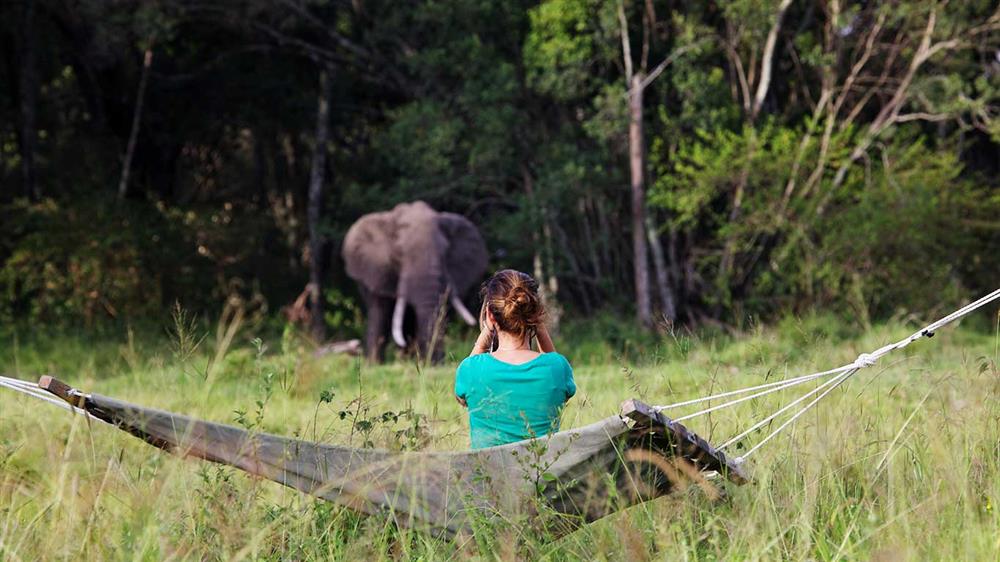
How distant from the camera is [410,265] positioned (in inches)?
533

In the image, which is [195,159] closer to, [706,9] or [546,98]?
[546,98]

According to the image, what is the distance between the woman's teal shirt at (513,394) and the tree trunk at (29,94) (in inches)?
589

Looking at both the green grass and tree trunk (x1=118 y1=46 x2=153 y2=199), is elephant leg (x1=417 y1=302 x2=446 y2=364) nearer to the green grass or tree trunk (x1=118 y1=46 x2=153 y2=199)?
tree trunk (x1=118 y1=46 x2=153 y2=199)

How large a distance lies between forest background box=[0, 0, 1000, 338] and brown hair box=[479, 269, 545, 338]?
36.9 feet

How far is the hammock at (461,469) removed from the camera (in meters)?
3.82

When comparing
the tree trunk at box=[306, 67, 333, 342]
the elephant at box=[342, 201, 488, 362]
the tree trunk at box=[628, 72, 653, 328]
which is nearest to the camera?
the elephant at box=[342, 201, 488, 362]

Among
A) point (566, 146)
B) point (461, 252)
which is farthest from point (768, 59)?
point (461, 252)

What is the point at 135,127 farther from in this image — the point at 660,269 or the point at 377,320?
the point at 660,269

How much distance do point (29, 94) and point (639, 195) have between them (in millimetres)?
8498

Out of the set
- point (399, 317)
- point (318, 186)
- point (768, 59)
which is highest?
point (768, 59)

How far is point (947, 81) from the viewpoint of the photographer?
15.4 meters

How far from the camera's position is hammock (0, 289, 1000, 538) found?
12.5 ft

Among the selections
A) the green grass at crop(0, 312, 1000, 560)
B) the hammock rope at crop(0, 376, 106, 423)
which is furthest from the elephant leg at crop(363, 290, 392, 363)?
the hammock rope at crop(0, 376, 106, 423)

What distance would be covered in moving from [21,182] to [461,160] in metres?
7.00
